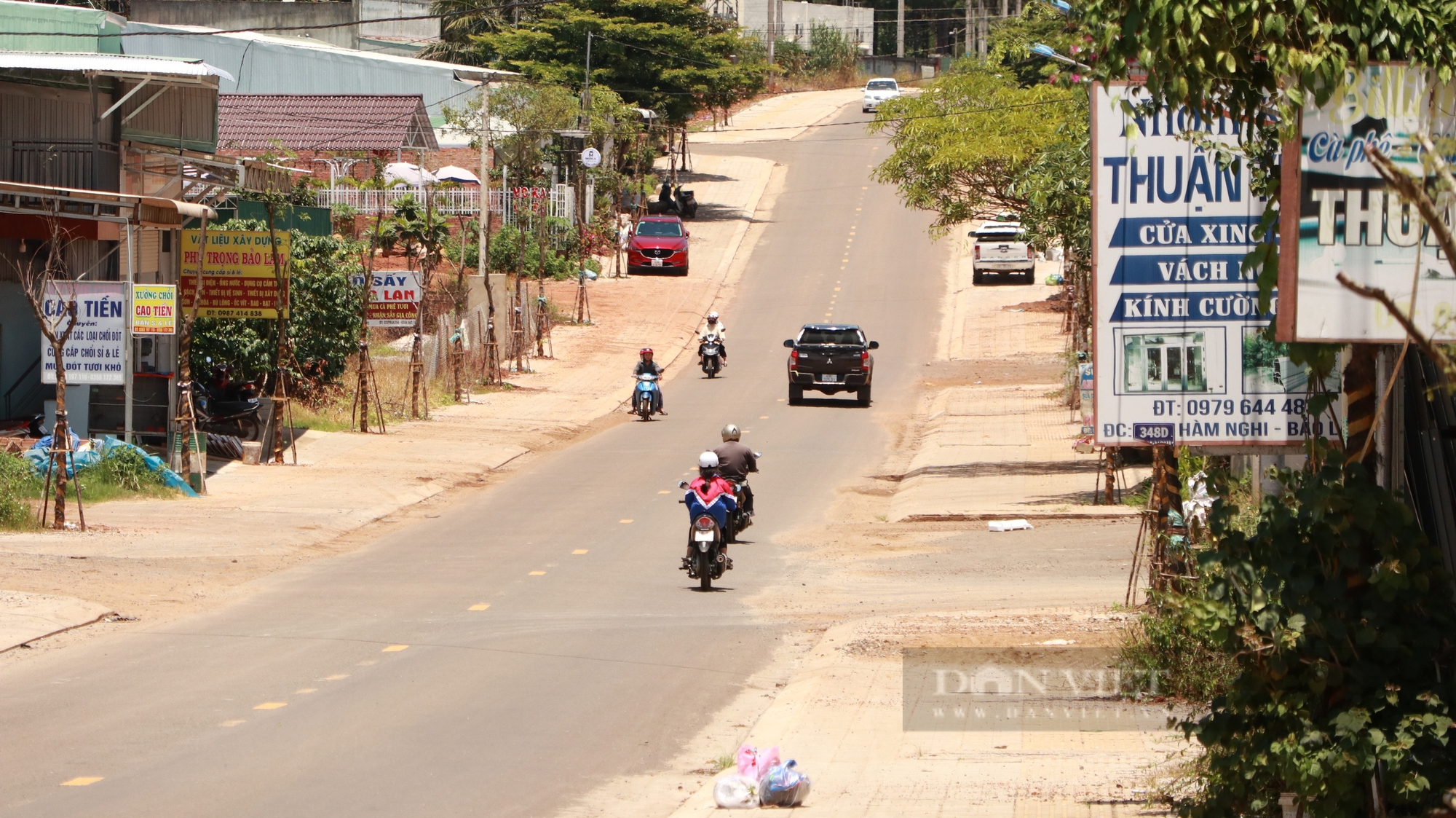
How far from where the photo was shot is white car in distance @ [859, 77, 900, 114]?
267 ft

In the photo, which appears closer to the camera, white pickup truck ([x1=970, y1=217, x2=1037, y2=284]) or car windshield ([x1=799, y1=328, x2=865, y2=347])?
car windshield ([x1=799, y1=328, x2=865, y2=347])

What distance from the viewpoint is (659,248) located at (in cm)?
5222

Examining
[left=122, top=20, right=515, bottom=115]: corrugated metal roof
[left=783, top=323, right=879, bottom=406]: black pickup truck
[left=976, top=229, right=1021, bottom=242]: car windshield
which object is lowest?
[left=783, top=323, right=879, bottom=406]: black pickup truck

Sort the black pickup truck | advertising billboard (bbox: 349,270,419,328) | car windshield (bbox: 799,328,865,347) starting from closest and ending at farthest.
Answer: advertising billboard (bbox: 349,270,419,328), the black pickup truck, car windshield (bbox: 799,328,865,347)

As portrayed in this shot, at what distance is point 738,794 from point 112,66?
19.1 meters

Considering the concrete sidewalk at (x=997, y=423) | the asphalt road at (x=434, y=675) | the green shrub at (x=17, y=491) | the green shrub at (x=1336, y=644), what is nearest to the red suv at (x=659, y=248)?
the concrete sidewalk at (x=997, y=423)

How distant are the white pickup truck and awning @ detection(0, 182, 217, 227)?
31.8 meters

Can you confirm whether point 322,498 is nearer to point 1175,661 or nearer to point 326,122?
point 1175,661

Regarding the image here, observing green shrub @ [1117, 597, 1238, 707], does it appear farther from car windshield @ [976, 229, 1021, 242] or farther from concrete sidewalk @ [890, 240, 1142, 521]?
car windshield @ [976, 229, 1021, 242]

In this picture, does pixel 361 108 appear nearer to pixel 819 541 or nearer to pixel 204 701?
pixel 819 541

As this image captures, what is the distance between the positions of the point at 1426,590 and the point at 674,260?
153 ft

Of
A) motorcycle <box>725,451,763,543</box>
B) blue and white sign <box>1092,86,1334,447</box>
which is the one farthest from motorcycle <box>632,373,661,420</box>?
blue and white sign <box>1092,86,1334,447</box>

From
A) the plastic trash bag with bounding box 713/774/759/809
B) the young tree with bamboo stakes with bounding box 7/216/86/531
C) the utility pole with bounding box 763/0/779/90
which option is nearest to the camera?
the plastic trash bag with bounding box 713/774/759/809

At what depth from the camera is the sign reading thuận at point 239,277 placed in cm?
2578
